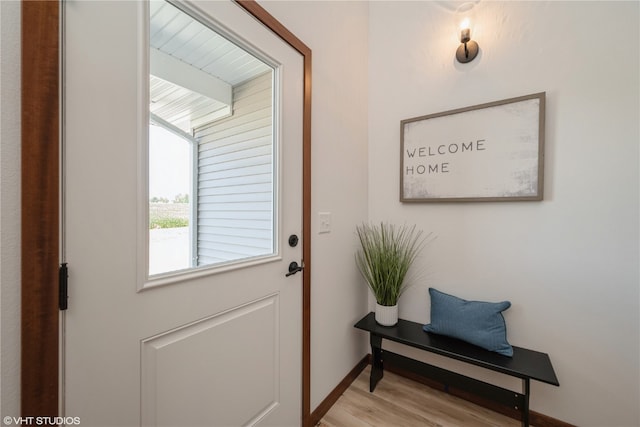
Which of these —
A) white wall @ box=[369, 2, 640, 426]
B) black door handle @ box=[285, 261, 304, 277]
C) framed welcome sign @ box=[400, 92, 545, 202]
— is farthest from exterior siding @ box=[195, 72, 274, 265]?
white wall @ box=[369, 2, 640, 426]

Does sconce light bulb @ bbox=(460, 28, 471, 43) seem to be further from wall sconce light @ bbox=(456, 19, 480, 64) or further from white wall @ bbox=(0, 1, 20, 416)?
white wall @ bbox=(0, 1, 20, 416)

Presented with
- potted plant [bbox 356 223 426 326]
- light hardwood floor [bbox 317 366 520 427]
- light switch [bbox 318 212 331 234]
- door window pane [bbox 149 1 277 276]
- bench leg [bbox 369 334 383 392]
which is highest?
door window pane [bbox 149 1 277 276]

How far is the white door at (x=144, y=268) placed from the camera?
0.66 meters

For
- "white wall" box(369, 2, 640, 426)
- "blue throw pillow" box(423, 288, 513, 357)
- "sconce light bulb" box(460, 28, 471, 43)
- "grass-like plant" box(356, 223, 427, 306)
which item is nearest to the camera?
"white wall" box(369, 2, 640, 426)

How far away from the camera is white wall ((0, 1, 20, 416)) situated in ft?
1.84

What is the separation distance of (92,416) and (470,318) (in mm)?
1692

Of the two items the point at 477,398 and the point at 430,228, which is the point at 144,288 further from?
the point at 477,398

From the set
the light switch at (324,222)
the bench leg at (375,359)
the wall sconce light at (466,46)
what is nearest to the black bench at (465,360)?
the bench leg at (375,359)

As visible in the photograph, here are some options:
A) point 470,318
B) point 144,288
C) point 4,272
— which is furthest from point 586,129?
point 4,272

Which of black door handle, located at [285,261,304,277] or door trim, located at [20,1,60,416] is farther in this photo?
black door handle, located at [285,261,304,277]

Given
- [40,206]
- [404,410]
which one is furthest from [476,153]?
[40,206]

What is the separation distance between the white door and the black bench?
78cm

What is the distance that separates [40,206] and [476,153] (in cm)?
192

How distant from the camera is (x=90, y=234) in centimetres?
67
